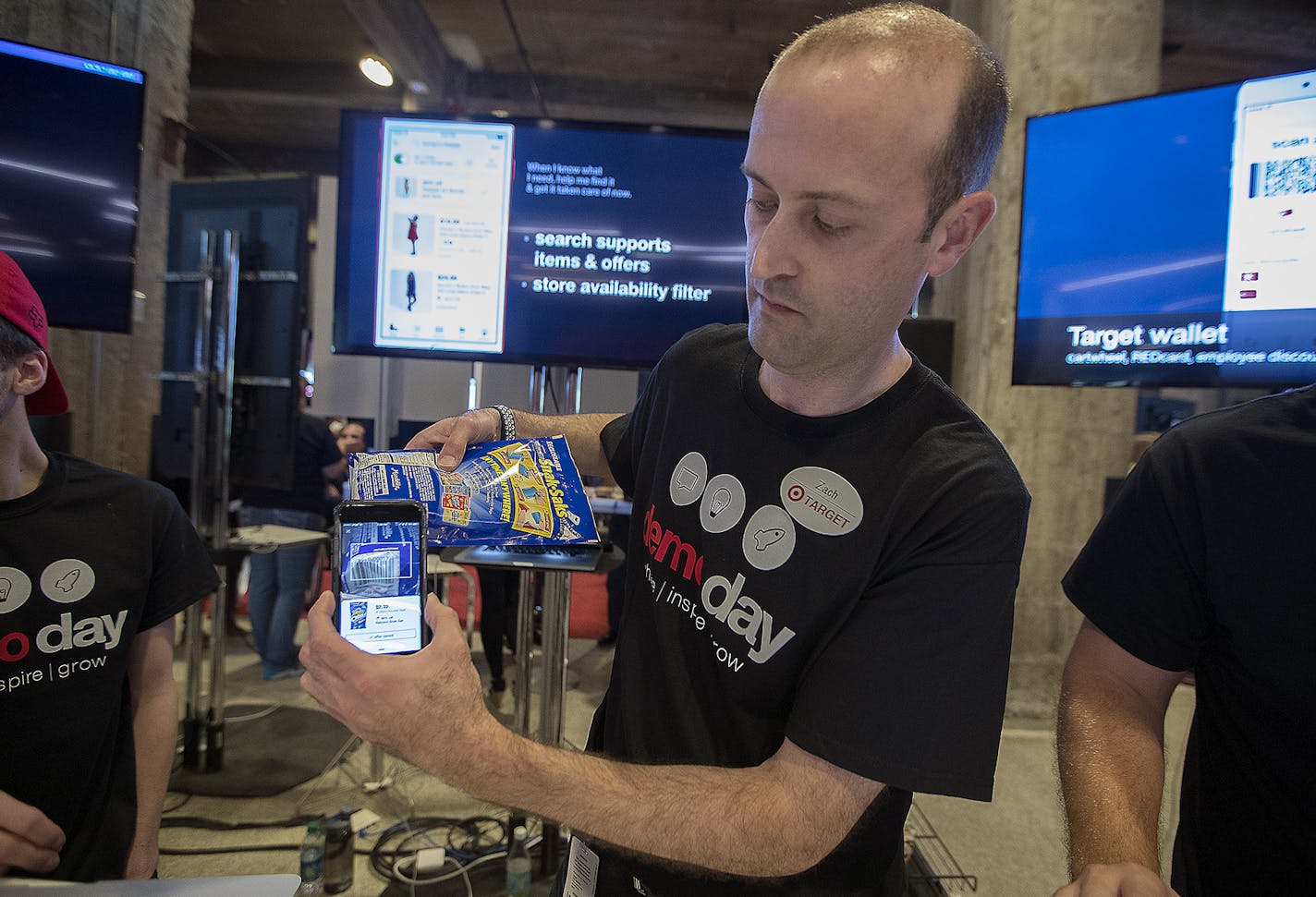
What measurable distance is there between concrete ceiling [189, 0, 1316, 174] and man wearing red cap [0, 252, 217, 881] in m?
4.35

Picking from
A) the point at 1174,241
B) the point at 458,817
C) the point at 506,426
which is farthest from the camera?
the point at 458,817

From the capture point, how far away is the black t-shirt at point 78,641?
140 cm

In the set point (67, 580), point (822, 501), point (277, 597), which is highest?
point (822, 501)

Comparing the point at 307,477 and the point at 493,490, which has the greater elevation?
the point at 493,490

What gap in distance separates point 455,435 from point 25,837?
3.11 ft

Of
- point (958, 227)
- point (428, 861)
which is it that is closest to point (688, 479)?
point (958, 227)

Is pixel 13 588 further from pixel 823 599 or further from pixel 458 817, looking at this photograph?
pixel 458 817

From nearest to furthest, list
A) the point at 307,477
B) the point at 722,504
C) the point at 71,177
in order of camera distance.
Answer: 1. the point at 722,504
2. the point at 71,177
3. the point at 307,477

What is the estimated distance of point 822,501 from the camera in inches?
37.9

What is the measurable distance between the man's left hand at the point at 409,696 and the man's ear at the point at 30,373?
1049 mm

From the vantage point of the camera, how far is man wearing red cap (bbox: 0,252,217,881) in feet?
4.57

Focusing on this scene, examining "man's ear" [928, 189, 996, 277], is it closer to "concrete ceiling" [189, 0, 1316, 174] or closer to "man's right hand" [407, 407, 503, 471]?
"man's right hand" [407, 407, 503, 471]

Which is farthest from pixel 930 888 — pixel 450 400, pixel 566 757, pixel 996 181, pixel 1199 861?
pixel 450 400

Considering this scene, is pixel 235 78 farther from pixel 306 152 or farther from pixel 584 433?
pixel 584 433
